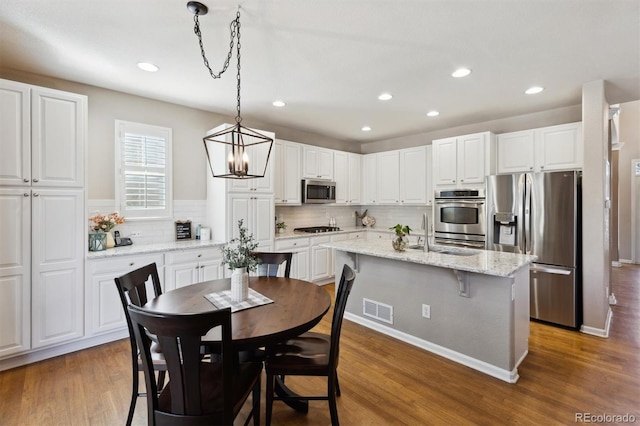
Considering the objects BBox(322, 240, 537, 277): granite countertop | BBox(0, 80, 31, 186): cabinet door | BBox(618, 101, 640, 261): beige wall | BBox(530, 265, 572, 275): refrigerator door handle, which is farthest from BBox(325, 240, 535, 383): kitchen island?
BBox(618, 101, 640, 261): beige wall

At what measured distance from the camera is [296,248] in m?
4.85

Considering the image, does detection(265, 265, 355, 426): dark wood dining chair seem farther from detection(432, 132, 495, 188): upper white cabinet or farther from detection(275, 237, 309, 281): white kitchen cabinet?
detection(432, 132, 495, 188): upper white cabinet

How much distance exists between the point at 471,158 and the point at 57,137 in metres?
4.90

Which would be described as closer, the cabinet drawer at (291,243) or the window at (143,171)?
the window at (143,171)

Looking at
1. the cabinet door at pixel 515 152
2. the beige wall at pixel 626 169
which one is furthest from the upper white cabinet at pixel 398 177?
the beige wall at pixel 626 169

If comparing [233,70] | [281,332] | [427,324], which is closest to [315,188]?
[233,70]

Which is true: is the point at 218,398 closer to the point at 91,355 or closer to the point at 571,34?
the point at 91,355

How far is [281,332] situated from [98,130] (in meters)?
3.33

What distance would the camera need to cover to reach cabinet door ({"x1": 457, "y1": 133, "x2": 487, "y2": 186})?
172 inches

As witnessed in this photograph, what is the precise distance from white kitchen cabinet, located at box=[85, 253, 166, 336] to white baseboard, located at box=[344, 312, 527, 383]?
2.53 meters

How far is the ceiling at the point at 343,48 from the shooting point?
6.75 ft

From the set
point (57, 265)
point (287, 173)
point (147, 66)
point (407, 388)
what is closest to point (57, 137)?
point (147, 66)

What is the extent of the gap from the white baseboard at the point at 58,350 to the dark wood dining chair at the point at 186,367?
Answer: 2.10 m

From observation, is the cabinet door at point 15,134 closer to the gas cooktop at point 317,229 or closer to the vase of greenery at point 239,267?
the vase of greenery at point 239,267
